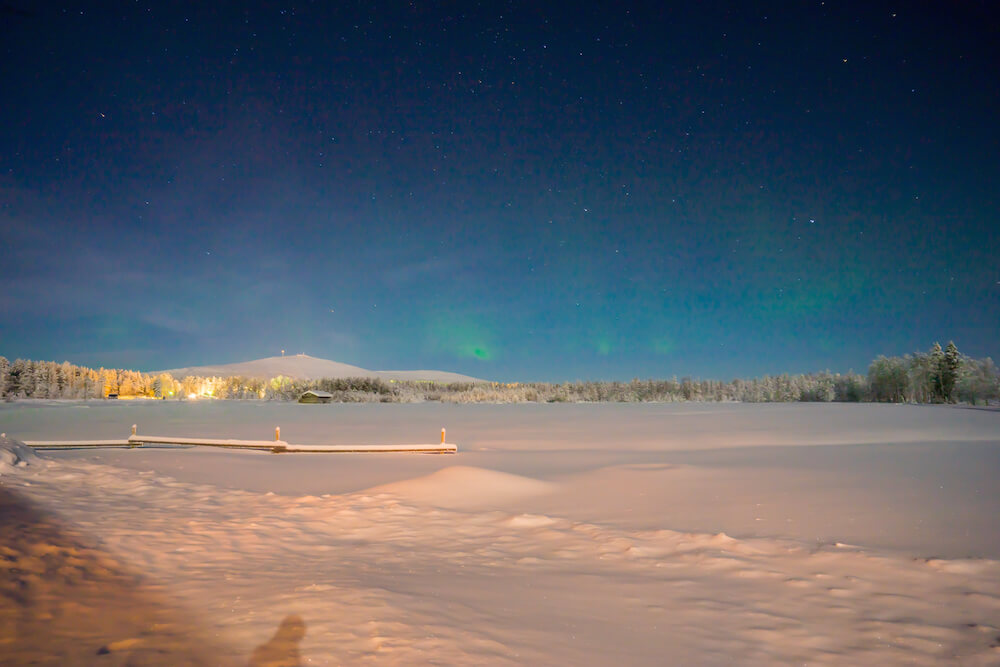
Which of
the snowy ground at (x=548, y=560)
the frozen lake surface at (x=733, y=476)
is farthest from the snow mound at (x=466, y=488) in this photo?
the frozen lake surface at (x=733, y=476)

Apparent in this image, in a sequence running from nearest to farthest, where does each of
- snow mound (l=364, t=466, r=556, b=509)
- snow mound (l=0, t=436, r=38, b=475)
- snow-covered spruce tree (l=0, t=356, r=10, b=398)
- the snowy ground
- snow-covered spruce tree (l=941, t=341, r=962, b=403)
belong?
the snowy ground
snow mound (l=364, t=466, r=556, b=509)
snow mound (l=0, t=436, r=38, b=475)
snow-covered spruce tree (l=941, t=341, r=962, b=403)
snow-covered spruce tree (l=0, t=356, r=10, b=398)

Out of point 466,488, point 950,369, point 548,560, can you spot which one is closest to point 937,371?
point 950,369

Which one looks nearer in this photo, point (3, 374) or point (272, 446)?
point (272, 446)

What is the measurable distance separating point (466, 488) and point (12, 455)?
11.0 m

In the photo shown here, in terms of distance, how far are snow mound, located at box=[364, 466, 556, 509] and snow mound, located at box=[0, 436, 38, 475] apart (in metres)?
8.42

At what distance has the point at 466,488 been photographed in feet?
43.3

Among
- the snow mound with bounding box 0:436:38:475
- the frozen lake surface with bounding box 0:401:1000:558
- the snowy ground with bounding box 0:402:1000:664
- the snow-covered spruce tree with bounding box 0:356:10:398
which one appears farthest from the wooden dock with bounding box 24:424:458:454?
the snow-covered spruce tree with bounding box 0:356:10:398

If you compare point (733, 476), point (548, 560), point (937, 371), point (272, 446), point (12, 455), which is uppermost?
point (937, 371)

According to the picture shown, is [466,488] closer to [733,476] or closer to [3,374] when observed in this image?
[733,476]

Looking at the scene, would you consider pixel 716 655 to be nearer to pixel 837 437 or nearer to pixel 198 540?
pixel 198 540

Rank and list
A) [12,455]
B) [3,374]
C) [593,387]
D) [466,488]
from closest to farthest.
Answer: [466,488]
[12,455]
[3,374]
[593,387]

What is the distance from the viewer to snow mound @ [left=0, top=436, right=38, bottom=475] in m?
13.1

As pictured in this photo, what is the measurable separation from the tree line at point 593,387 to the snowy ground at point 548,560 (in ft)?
285

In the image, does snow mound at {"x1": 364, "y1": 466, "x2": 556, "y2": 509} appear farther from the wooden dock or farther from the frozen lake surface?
the wooden dock
